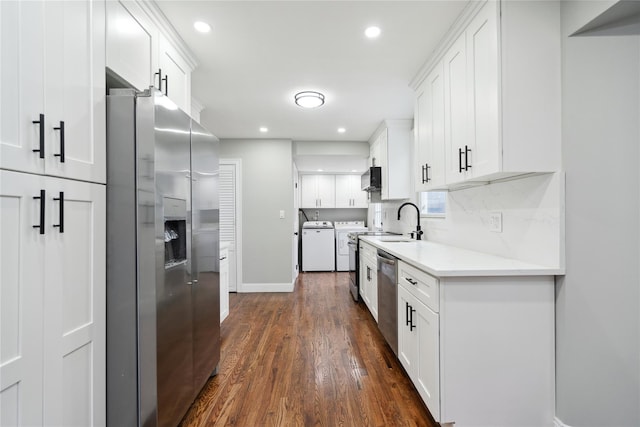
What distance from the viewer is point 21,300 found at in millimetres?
926

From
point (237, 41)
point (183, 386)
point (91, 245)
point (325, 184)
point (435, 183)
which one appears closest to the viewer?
point (91, 245)

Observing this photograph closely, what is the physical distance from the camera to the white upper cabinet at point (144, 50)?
141 cm

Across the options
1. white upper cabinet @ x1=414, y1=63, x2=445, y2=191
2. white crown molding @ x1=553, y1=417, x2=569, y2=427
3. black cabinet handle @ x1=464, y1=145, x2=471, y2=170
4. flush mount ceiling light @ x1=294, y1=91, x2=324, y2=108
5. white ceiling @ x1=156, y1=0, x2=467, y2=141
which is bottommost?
white crown molding @ x1=553, y1=417, x2=569, y2=427

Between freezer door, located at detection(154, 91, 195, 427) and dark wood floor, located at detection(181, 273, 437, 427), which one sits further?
dark wood floor, located at detection(181, 273, 437, 427)

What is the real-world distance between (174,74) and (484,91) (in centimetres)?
200

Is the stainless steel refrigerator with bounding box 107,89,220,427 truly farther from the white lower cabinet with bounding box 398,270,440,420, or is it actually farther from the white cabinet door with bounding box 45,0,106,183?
the white lower cabinet with bounding box 398,270,440,420

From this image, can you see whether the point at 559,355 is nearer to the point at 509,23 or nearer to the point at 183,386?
the point at 509,23

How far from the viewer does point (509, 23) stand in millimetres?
1488

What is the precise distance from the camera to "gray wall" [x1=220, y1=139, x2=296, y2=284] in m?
4.56

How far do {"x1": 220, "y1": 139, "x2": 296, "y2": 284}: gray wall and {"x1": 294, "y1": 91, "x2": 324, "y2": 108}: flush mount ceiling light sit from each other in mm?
1624

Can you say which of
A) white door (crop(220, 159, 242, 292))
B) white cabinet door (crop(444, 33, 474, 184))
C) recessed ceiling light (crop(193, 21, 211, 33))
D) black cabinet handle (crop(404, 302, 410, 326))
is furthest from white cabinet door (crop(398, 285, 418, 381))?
white door (crop(220, 159, 242, 292))

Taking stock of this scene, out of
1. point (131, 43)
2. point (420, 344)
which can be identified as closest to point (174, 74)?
point (131, 43)

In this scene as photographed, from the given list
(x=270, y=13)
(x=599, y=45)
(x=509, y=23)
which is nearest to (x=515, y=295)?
(x=599, y=45)

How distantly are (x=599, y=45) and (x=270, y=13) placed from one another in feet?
5.71
